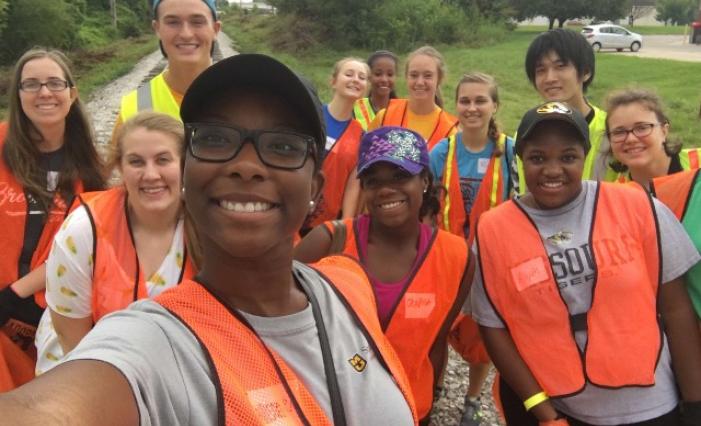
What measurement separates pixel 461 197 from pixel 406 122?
4.25ft

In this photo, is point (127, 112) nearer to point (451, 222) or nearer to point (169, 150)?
point (169, 150)

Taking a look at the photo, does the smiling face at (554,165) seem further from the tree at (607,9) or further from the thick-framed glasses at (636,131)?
the tree at (607,9)

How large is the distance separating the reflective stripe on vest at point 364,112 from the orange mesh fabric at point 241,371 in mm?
4686

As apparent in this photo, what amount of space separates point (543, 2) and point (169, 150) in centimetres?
5607

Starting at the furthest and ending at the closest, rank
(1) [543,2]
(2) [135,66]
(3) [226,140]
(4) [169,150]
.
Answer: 1. (1) [543,2]
2. (2) [135,66]
3. (4) [169,150]
4. (3) [226,140]

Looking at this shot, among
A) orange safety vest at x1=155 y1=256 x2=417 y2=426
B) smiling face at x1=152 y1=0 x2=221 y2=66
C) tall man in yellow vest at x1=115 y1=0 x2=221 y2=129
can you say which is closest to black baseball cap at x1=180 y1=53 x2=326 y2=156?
orange safety vest at x1=155 y1=256 x2=417 y2=426

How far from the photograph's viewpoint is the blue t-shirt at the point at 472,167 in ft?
13.8

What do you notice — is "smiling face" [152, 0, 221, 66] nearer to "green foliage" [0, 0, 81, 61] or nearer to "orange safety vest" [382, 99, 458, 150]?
"orange safety vest" [382, 99, 458, 150]

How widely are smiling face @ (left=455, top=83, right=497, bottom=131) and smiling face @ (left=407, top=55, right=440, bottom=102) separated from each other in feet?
2.27

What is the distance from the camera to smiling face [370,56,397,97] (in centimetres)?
638

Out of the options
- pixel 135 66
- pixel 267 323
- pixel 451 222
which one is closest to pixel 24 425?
pixel 267 323

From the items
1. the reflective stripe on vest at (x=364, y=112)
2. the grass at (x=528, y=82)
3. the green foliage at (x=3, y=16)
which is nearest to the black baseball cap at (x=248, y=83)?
the grass at (x=528, y=82)

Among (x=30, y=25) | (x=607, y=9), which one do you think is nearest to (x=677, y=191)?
(x=30, y=25)

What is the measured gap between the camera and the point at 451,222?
4227 millimetres
